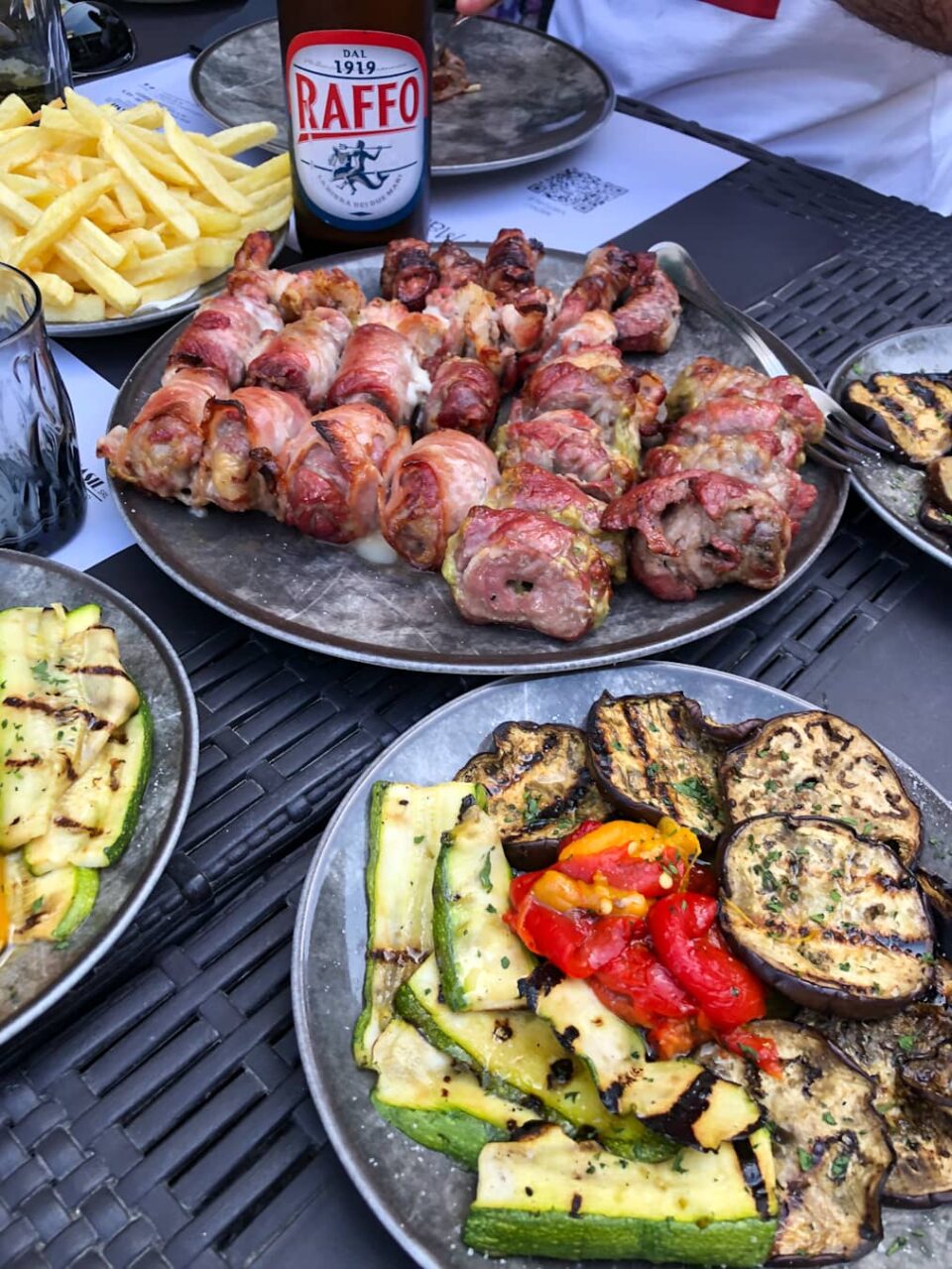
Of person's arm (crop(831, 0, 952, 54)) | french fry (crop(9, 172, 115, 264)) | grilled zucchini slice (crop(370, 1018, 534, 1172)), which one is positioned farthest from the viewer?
person's arm (crop(831, 0, 952, 54))

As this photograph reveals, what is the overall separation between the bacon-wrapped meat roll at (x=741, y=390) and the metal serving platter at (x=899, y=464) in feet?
0.54

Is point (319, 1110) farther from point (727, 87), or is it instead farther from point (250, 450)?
point (727, 87)

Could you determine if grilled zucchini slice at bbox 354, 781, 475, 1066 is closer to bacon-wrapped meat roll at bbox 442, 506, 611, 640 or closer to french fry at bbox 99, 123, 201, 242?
bacon-wrapped meat roll at bbox 442, 506, 611, 640

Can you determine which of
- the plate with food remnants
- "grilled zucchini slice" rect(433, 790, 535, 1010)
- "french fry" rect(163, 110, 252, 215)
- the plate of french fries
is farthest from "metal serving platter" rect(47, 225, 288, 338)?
"grilled zucchini slice" rect(433, 790, 535, 1010)

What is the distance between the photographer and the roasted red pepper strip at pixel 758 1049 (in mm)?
1236

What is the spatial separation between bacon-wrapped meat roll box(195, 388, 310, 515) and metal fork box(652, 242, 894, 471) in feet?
3.93

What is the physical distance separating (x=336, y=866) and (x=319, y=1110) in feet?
1.11

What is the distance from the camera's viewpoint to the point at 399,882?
1.42 meters

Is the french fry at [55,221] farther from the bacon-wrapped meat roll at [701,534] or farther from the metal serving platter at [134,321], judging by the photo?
the bacon-wrapped meat roll at [701,534]

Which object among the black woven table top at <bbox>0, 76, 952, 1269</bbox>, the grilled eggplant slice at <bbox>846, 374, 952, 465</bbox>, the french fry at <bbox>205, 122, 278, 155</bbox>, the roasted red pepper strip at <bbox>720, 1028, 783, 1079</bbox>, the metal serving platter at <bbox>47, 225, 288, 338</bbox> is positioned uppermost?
the french fry at <bbox>205, 122, 278, 155</bbox>

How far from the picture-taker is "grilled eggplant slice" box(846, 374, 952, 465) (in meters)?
2.34

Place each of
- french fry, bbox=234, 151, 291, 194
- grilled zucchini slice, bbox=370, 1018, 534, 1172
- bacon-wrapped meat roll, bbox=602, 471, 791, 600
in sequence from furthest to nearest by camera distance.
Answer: french fry, bbox=234, 151, 291, 194, bacon-wrapped meat roll, bbox=602, 471, 791, 600, grilled zucchini slice, bbox=370, 1018, 534, 1172

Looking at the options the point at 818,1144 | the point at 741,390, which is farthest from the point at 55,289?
the point at 818,1144

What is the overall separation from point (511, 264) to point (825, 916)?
1880 mm
